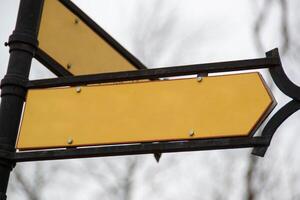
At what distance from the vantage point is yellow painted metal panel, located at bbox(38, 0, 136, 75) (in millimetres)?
2809

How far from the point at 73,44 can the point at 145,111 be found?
70cm

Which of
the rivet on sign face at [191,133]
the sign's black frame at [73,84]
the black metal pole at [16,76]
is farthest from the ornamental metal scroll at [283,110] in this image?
the black metal pole at [16,76]

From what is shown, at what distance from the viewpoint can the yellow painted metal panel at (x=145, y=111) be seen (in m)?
2.24

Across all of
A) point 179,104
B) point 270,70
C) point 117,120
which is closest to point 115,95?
point 117,120

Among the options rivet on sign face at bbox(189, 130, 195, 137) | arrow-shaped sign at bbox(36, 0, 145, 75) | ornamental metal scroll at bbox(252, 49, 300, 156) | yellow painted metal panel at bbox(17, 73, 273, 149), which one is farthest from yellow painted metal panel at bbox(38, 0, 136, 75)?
ornamental metal scroll at bbox(252, 49, 300, 156)

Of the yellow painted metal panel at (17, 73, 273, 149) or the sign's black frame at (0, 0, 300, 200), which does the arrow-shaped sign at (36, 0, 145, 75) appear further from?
the yellow painted metal panel at (17, 73, 273, 149)

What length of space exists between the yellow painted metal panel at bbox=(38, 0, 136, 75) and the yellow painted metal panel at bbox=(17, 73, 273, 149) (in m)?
0.32

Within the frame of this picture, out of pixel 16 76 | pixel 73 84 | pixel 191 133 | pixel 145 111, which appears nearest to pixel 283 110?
pixel 191 133

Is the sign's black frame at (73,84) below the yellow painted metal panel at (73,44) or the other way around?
below

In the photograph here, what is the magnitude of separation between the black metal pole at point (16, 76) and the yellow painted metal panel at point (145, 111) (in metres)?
0.05

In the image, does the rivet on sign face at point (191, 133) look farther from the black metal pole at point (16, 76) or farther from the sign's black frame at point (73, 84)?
the black metal pole at point (16, 76)

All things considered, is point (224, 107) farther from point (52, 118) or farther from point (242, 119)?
point (52, 118)

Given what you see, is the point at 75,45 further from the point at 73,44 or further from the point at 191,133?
the point at 191,133

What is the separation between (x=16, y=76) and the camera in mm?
2572
